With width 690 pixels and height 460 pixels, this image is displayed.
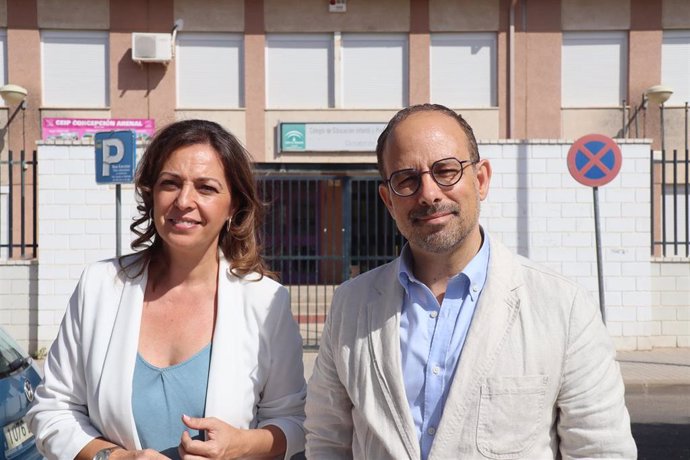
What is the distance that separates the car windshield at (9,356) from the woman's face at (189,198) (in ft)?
5.30

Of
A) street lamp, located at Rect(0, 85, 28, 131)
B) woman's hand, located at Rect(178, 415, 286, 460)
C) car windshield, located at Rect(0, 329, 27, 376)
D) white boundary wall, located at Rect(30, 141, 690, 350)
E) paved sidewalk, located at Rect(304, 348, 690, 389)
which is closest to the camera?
woman's hand, located at Rect(178, 415, 286, 460)

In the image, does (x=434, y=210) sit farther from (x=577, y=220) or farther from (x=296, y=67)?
(x=296, y=67)

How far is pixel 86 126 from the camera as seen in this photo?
16859mm

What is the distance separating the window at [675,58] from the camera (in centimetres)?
1722

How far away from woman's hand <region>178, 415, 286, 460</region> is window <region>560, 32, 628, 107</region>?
16.3m

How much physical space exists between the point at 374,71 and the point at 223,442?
51.2 ft

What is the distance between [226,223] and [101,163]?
22.0 ft

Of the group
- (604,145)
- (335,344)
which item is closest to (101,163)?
(604,145)

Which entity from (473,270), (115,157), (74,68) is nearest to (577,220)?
(115,157)

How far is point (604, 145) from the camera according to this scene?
30.7 feet

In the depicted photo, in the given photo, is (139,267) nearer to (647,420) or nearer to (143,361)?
(143,361)

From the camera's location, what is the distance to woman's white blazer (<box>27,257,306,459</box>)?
2.26 m

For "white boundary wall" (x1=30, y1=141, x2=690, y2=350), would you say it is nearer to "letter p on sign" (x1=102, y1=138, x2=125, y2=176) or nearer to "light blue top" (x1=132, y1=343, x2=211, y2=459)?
"letter p on sign" (x1=102, y1=138, x2=125, y2=176)

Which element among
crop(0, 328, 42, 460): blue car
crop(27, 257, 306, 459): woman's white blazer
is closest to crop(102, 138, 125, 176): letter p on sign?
crop(0, 328, 42, 460): blue car
